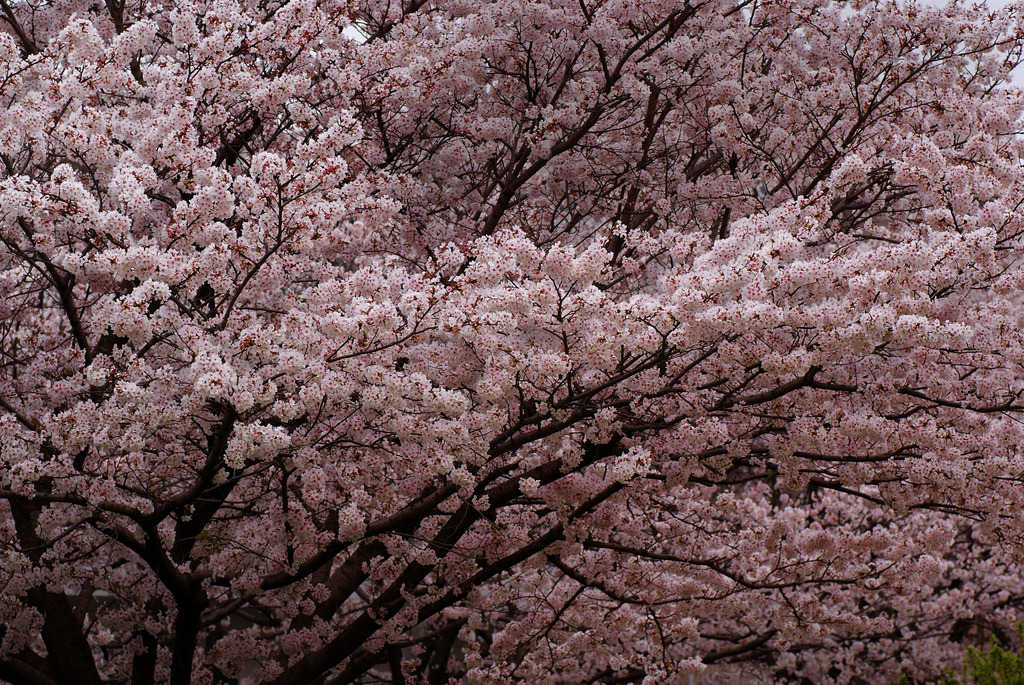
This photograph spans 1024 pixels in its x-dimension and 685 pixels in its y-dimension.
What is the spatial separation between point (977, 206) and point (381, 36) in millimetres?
5488

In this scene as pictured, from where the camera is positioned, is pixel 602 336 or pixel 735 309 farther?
pixel 602 336

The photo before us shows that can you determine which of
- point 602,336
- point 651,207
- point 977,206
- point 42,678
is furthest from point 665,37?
point 42,678

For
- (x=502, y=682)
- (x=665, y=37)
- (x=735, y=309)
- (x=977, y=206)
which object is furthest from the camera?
(x=665, y=37)

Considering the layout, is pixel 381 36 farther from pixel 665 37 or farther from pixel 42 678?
pixel 42 678

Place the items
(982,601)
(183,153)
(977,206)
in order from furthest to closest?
(982,601) < (977,206) < (183,153)

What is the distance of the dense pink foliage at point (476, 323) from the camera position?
5609mm

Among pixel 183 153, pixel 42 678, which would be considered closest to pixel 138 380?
pixel 183 153

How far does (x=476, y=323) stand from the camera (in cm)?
558

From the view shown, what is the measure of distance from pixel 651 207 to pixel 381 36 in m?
3.31

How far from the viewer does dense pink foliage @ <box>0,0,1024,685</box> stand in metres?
5.61

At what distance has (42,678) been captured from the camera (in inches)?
276

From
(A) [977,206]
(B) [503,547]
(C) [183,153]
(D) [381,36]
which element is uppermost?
(D) [381,36]

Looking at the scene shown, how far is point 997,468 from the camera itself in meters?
6.30

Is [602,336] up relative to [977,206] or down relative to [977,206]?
down
